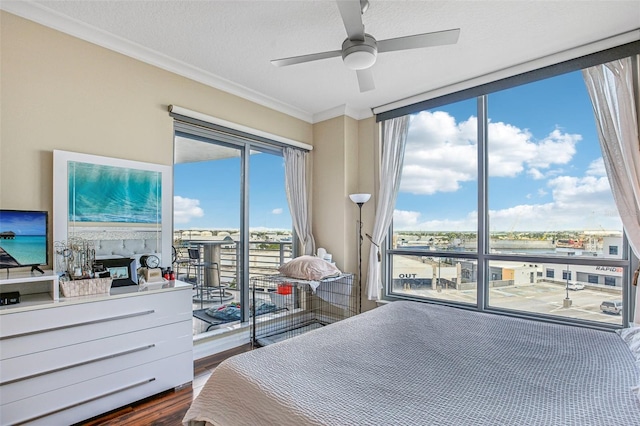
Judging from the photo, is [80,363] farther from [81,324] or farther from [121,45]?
[121,45]

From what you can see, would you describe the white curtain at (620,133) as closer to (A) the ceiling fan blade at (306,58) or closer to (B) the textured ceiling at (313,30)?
(B) the textured ceiling at (313,30)

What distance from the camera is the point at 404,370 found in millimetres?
1418

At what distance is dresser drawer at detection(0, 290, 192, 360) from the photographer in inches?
70.3

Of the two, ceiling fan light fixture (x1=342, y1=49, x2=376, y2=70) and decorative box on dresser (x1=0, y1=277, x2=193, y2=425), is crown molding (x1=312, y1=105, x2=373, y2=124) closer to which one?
ceiling fan light fixture (x1=342, y1=49, x2=376, y2=70)

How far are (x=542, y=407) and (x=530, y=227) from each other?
213 cm

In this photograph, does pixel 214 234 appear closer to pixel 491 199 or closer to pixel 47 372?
pixel 47 372

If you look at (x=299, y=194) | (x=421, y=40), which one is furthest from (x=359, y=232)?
(x=421, y=40)

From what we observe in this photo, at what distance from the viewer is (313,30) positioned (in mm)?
2309

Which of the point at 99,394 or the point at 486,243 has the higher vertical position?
the point at 486,243

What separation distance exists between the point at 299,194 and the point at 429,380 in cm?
287

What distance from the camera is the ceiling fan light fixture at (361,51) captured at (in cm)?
190

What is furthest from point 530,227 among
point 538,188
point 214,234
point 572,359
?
point 214,234

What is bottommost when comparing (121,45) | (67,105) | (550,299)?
(550,299)

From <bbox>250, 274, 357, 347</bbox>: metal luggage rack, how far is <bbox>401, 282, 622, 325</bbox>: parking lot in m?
1.23
